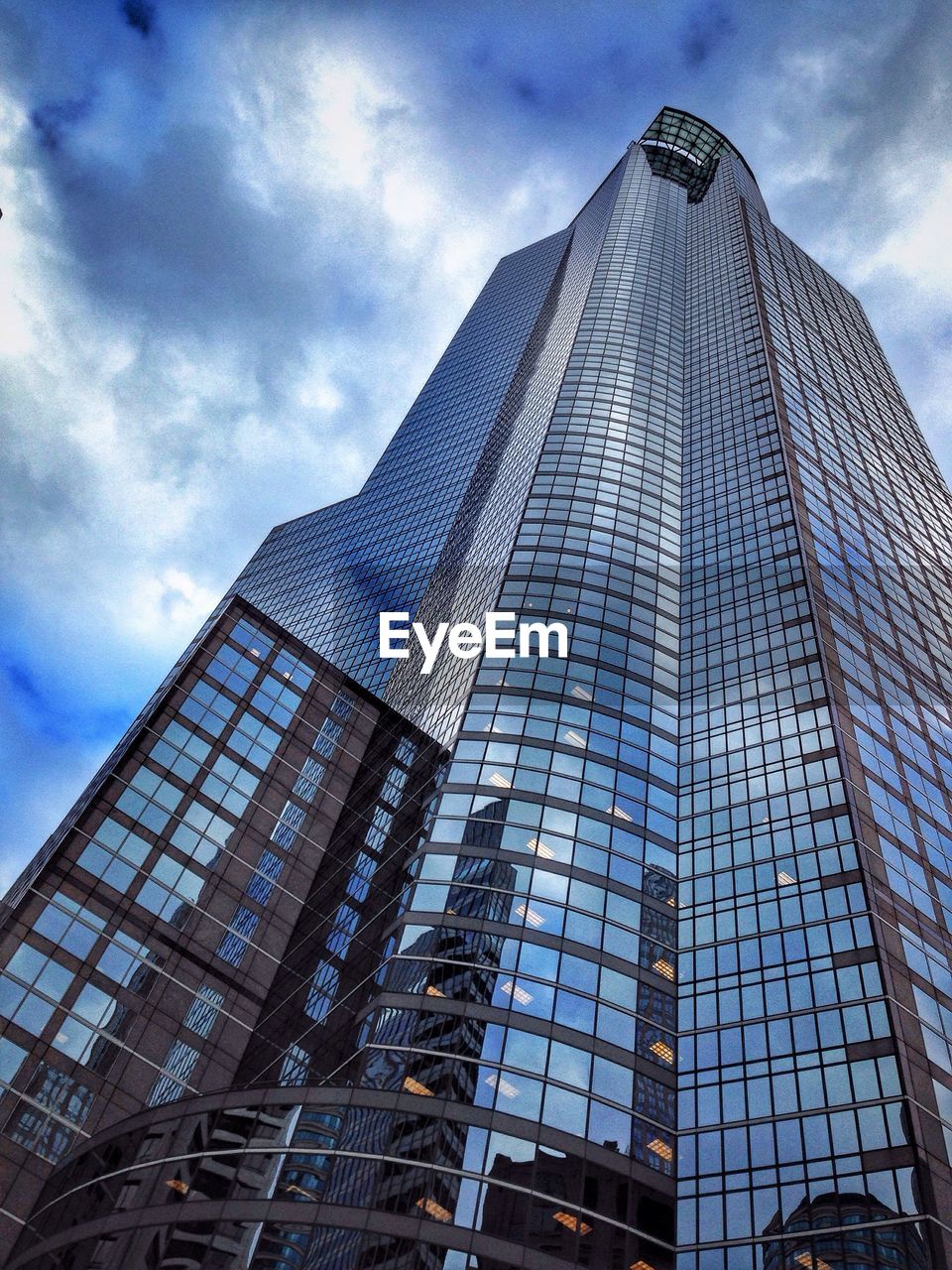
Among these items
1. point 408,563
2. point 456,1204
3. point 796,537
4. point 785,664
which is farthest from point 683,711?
A: point 408,563

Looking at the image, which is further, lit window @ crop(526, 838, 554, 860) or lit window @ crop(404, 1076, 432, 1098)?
lit window @ crop(526, 838, 554, 860)

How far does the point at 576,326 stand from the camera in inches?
5089

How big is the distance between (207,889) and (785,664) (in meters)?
38.1

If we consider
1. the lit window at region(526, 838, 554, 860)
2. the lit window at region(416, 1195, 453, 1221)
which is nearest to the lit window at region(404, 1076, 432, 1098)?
the lit window at region(416, 1195, 453, 1221)

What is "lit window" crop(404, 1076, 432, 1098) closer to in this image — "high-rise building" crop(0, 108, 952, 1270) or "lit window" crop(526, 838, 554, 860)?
"high-rise building" crop(0, 108, 952, 1270)

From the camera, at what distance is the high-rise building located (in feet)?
144

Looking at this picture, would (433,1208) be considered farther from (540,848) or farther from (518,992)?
(540,848)

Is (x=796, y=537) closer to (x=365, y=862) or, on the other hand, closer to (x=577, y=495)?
(x=577, y=495)

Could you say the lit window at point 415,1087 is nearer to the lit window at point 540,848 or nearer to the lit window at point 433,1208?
the lit window at point 433,1208

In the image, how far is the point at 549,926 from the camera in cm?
5481

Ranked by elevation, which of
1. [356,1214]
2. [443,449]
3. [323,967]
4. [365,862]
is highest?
[443,449]

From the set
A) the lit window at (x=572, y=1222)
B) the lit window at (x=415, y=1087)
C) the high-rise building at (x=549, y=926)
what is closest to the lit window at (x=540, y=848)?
the high-rise building at (x=549, y=926)

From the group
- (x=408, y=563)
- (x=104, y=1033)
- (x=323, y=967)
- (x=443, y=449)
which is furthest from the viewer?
(x=443, y=449)

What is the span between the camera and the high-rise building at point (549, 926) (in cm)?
4384
